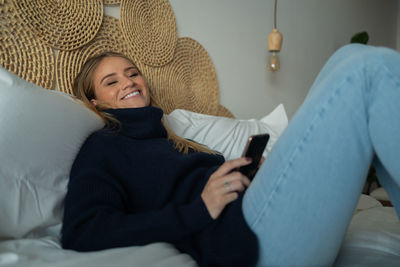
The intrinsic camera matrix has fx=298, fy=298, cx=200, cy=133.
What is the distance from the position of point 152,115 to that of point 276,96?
50.2 inches

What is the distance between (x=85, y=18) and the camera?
103cm

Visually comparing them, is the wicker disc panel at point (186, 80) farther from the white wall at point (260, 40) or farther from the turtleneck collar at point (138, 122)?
the turtleneck collar at point (138, 122)

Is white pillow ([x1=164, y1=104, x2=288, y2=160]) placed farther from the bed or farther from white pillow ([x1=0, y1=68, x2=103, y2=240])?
white pillow ([x1=0, y1=68, x2=103, y2=240])

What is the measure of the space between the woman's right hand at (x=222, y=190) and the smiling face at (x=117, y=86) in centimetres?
47

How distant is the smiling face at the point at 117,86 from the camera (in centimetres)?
95

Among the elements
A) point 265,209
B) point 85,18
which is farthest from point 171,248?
point 85,18

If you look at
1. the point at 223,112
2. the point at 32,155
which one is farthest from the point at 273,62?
the point at 32,155

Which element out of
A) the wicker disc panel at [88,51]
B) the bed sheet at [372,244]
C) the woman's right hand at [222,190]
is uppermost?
the wicker disc panel at [88,51]

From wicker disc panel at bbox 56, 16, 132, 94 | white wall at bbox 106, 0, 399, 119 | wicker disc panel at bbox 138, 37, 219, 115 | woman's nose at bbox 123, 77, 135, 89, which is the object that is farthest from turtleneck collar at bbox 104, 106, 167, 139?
white wall at bbox 106, 0, 399, 119

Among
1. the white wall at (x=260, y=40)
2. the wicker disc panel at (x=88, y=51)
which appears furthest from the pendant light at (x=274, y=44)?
the wicker disc panel at (x=88, y=51)

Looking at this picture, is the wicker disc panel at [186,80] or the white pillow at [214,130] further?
the wicker disc panel at [186,80]

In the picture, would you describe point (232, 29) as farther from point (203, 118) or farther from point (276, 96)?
point (203, 118)

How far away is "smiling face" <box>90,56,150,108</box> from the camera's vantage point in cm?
95

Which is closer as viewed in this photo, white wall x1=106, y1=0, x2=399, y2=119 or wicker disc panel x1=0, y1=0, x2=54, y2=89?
wicker disc panel x1=0, y1=0, x2=54, y2=89
